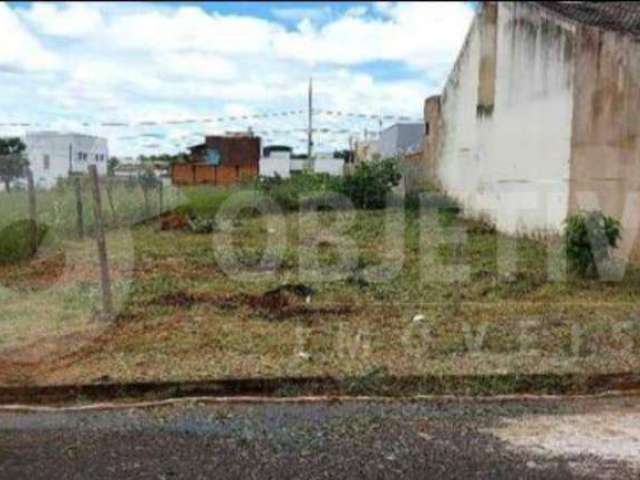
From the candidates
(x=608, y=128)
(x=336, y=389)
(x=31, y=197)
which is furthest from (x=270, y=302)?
(x=608, y=128)

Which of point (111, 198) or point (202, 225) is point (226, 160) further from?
point (111, 198)

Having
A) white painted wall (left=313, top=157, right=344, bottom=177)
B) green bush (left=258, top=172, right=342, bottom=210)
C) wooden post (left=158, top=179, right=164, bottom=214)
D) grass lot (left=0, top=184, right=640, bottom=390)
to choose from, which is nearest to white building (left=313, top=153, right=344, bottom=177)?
white painted wall (left=313, top=157, right=344, bottom=177)

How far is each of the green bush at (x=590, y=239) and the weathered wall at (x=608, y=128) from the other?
0.88 m

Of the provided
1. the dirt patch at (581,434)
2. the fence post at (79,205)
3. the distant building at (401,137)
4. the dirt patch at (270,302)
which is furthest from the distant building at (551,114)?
the distant building at (401,137)

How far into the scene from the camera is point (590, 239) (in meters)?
9.23

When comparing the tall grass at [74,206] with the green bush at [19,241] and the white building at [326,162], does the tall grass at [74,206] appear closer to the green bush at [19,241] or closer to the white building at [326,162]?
the green bush at [19,241]

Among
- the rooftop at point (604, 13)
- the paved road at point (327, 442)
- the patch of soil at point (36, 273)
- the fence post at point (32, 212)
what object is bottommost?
the paved road at point (327, 442)

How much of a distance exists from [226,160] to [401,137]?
9706 millimetres

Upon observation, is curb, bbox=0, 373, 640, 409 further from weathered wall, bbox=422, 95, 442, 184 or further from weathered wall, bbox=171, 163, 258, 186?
weathered wall, bbox=422, 95, 442, 184

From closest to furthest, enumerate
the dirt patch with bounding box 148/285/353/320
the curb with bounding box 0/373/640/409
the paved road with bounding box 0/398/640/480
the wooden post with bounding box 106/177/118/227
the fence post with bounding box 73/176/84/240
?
the paved road with bounding box 0/398/640/480 → the curb with bounding box 0/373/640/409 → the dirt patch with bounding box 148/285/353/320 → the fence post with bounding box 73/176/84/240 → the wooden post with bounding box 106/177/118/227

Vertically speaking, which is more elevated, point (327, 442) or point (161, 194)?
point (161, 194)

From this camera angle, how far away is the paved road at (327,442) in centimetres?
392

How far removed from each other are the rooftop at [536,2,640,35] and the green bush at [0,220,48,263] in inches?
327

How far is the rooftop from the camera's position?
36.3ft
